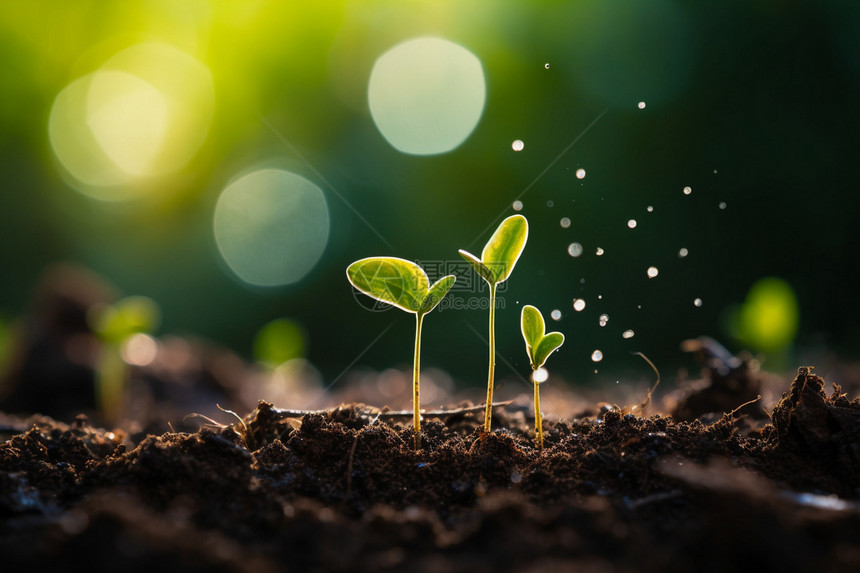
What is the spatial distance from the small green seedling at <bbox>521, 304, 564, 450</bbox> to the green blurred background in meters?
0.42

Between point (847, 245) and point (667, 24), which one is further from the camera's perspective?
point (667, 24)

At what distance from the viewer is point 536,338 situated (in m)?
1.36

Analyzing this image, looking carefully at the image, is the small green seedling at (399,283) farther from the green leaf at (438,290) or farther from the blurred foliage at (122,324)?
the blurred foliage at (122,324)

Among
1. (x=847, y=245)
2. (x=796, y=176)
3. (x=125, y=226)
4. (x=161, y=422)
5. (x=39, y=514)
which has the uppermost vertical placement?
(x=125, y=226)

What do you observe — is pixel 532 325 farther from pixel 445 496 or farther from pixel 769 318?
pixel 769 318

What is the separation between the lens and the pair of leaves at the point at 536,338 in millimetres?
1319

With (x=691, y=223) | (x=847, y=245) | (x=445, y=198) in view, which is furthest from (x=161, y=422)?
(x=847, y=245)

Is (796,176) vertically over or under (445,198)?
under

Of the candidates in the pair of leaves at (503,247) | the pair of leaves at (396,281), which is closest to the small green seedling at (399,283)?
the pair of leaves at (396,281)

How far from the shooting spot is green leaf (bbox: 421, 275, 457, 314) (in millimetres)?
1283

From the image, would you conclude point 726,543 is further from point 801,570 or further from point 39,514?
point 39,514

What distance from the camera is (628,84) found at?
4.35 m

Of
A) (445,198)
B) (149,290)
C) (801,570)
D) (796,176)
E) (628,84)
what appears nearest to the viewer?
(801,570)

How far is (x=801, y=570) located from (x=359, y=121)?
639 cm
